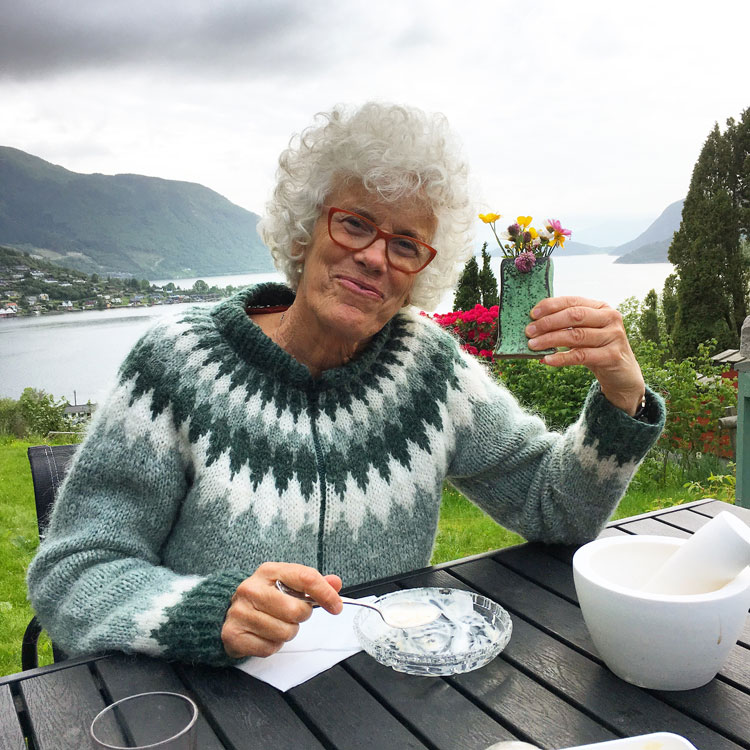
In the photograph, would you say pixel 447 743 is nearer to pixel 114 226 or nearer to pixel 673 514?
pixel 673 514

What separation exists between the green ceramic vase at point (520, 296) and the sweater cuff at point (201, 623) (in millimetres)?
598

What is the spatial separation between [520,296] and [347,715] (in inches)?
28.6

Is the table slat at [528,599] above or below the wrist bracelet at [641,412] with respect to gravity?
below

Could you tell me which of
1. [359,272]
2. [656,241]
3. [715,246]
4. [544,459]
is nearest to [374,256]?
[359,272]

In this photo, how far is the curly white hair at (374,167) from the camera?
4.37 feet

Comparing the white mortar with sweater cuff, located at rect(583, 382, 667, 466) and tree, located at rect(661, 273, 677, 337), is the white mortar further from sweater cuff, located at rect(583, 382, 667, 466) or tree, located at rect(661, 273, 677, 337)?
tree, located at rect(661, 273, 677, 337)

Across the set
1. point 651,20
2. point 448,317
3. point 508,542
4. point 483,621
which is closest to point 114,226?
point 448,317

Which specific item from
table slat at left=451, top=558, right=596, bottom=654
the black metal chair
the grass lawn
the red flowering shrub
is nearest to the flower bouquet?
table slat at left=451, top=558, right=596, bottom=654

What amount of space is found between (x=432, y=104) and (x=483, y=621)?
1055 mm

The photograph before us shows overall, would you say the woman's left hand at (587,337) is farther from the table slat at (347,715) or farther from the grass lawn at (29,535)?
the grass lawn at (29,535)

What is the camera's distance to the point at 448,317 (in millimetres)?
4438

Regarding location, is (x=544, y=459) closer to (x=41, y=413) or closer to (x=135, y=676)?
(x=135, y=676)

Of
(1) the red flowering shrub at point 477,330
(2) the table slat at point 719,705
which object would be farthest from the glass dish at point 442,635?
(1) the red flowering shrub at point 477,330

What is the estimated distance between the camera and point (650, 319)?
7062 millimetres
